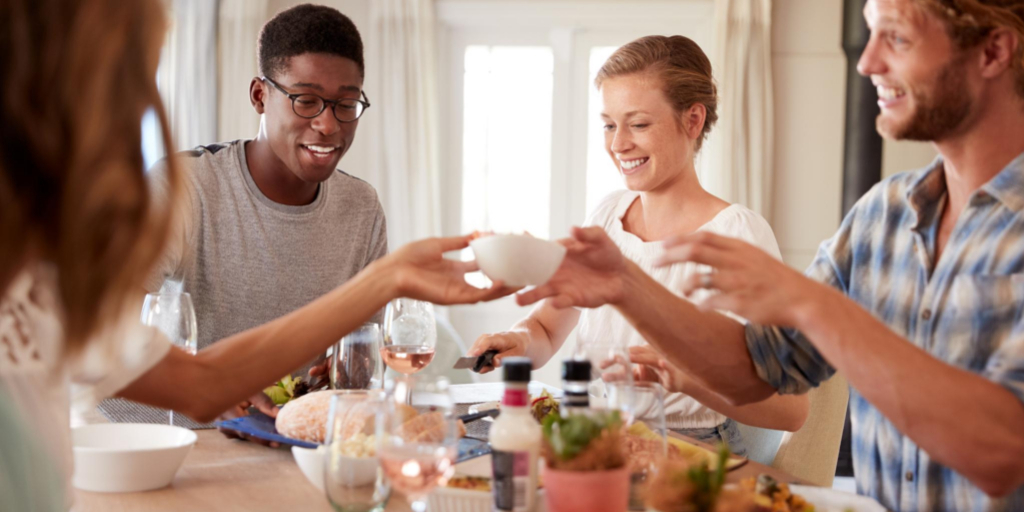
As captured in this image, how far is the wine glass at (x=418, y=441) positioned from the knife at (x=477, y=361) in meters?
0.76

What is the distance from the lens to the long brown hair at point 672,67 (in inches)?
93.7

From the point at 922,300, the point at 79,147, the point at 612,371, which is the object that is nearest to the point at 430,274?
the point at 612,371

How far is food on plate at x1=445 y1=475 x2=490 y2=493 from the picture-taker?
1215 millimetres

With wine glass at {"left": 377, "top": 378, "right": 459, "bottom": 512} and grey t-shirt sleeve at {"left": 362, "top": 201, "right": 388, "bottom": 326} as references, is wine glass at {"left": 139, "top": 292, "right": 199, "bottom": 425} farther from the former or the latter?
grey t-shirt sleeve at {"left": 362, "top": 201, "right": 388, "bottom": 326}

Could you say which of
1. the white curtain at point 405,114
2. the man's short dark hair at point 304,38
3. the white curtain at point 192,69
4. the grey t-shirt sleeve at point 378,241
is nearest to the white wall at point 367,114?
the white curtain at point 405,114

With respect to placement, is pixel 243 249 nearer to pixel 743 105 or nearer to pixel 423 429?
pixel 423 429

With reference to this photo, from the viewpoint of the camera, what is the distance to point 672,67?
238 centimetres

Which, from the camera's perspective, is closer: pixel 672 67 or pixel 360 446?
pixel 360 446

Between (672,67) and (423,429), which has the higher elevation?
(672,67)

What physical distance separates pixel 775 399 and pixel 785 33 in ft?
12.0

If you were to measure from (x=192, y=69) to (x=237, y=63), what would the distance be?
0.23 metres

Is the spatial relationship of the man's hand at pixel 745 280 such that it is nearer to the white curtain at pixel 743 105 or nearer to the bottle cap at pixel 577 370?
the bottle cap at pixel 577 370

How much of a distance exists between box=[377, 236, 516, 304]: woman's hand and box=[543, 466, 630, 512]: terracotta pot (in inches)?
17.9

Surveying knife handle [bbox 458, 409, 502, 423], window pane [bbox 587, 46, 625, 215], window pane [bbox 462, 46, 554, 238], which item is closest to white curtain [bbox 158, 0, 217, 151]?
window pane [bbox 462, 46, 554, 238]
